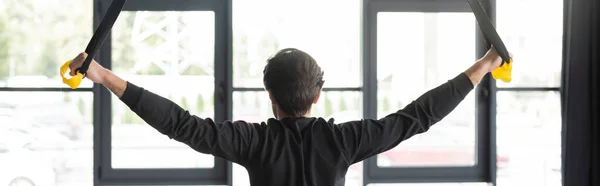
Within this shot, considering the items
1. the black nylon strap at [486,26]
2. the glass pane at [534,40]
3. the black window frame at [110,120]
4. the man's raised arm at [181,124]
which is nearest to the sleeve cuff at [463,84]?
the black nylon strap at [486,26]

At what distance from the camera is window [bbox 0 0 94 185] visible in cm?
285

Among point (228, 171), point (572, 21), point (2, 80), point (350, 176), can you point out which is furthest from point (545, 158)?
point (2, 80)

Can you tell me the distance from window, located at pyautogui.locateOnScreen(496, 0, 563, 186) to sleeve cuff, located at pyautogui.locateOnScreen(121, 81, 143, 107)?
2415mm

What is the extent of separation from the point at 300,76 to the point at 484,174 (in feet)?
7.25

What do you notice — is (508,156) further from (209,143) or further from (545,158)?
(209,143)

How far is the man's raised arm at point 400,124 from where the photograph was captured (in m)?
1.15

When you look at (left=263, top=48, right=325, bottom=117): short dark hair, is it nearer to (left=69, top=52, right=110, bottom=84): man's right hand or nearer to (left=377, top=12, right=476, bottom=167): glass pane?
(left=69, top=52, right=110, bottom=84): man's right hand

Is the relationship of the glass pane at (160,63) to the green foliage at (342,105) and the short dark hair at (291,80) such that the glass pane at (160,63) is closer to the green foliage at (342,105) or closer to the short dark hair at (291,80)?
the green foliage at (342,105)

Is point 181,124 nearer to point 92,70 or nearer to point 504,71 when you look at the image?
point 92,70

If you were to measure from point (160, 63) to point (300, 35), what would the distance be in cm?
79

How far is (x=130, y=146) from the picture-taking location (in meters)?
2.92

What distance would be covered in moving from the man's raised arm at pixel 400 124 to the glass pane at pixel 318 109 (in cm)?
171

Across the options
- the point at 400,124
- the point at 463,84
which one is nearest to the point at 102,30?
the point at 400,124

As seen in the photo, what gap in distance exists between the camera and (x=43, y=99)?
9.41ft
